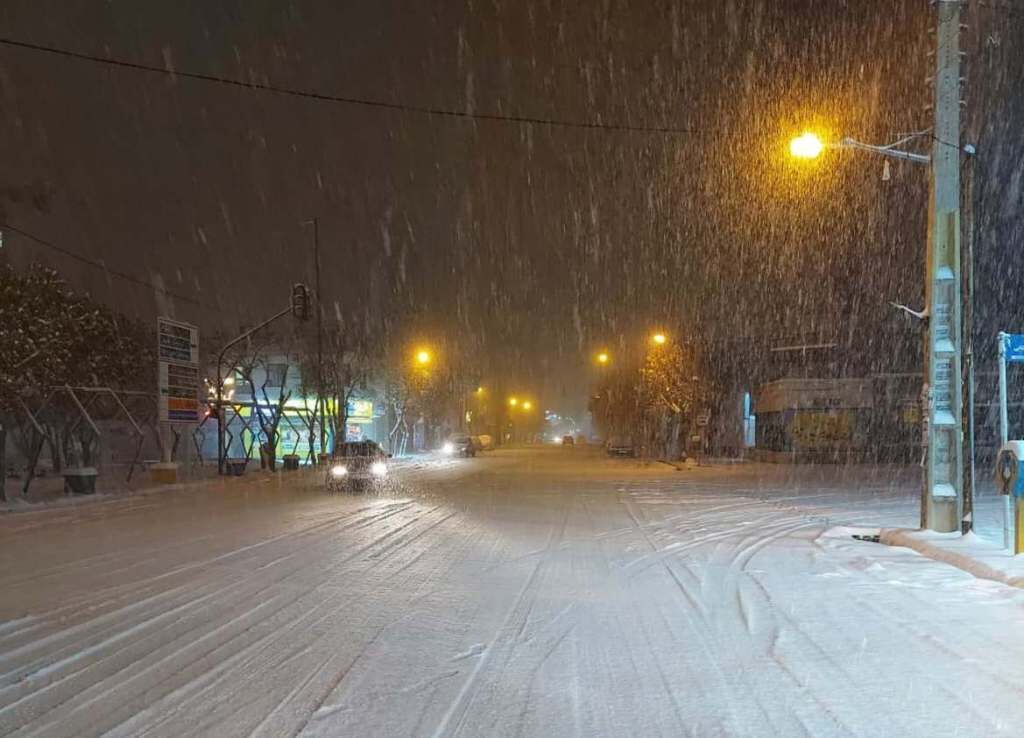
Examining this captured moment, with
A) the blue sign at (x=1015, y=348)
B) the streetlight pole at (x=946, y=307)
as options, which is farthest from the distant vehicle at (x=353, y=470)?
the blue sign at (x=1015, y=348)

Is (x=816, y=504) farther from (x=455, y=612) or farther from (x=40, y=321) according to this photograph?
(x=40, y=321)

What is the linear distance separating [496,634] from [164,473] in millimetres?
23901

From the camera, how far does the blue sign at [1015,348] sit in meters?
12.0

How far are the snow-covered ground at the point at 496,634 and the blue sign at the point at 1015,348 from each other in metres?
3.04

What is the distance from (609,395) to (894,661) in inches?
2791

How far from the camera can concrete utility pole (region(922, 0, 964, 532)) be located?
508 inches

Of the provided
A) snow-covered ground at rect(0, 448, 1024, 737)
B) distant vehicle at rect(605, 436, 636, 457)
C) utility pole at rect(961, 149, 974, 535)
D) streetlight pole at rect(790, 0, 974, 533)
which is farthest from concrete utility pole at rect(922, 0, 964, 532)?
distant vehicle at rect(605, 436, 636, 457)

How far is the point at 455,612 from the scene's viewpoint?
27.6 ft

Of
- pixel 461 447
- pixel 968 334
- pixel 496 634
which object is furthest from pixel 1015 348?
pixel 461 447

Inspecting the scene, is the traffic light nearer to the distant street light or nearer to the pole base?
the pole base

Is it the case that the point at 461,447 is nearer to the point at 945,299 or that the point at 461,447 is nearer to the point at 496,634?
the point at 945,299

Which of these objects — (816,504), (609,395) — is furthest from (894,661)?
(609,395)

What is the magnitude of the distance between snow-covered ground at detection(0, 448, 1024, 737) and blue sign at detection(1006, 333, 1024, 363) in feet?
9.96

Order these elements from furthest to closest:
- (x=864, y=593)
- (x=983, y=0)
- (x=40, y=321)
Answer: (x=40, y=321) → (x=983, y=0) → (x=864, y=593)
